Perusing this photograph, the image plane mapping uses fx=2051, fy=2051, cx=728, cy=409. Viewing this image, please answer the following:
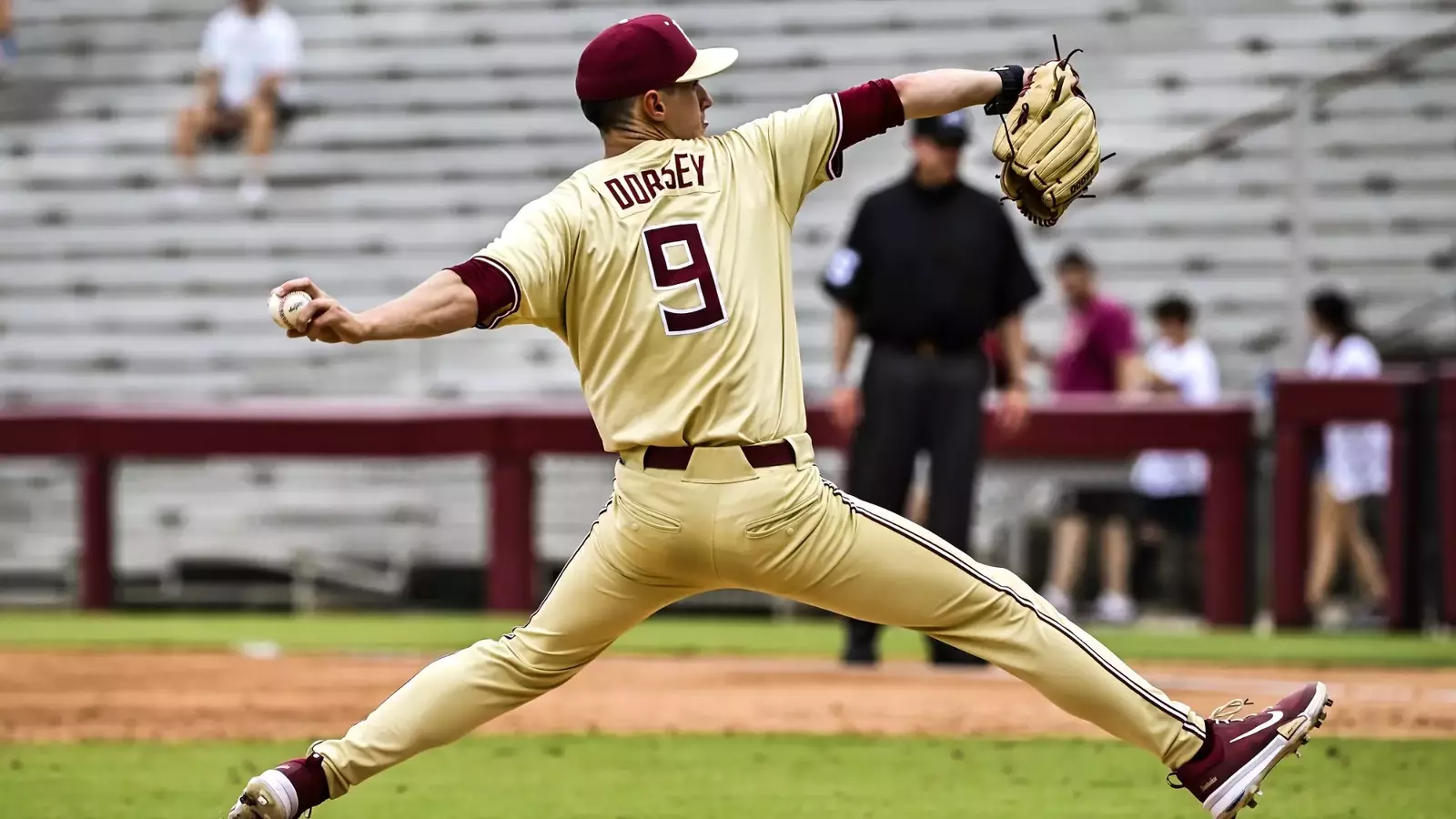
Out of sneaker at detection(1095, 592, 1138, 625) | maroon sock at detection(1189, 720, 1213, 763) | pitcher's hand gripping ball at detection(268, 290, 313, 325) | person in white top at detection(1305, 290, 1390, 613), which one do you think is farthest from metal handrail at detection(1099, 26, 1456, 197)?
pitcher's hand gripping ball at detection(268, 290, 313, 325)

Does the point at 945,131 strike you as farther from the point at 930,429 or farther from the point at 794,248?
the point at 794,248

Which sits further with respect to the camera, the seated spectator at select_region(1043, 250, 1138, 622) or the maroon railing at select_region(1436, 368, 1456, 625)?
the seated spectator at select_region(1043, 250, 1138, 622)

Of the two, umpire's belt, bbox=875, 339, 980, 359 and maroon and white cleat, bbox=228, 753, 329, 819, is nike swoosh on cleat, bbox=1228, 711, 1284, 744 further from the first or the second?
umpire's belt, bbox=875, 339, 980, 359

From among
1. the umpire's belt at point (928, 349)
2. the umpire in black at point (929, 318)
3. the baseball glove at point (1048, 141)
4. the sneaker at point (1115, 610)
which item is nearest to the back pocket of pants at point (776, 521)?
the baseball glove at point (1048, 141)

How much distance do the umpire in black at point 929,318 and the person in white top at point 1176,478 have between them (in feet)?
14.5

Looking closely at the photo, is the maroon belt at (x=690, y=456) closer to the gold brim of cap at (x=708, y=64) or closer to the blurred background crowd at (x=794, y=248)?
the gold brim of cap at (x=708, y=64)

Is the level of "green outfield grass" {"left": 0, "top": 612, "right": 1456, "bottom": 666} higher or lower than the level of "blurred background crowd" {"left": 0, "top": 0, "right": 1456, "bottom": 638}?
lower

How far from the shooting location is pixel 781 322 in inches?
181

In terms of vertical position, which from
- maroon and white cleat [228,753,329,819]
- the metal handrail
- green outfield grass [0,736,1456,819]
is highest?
the metal handrail

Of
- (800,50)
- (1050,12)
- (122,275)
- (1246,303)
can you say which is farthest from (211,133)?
(1246,303)

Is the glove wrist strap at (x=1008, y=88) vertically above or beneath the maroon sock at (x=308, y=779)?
above

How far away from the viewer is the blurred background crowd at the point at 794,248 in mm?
12352

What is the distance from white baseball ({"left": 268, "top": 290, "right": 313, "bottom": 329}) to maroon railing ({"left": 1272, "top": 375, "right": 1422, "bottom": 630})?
28.5 feet

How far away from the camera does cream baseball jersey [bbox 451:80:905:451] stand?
14.6ft
